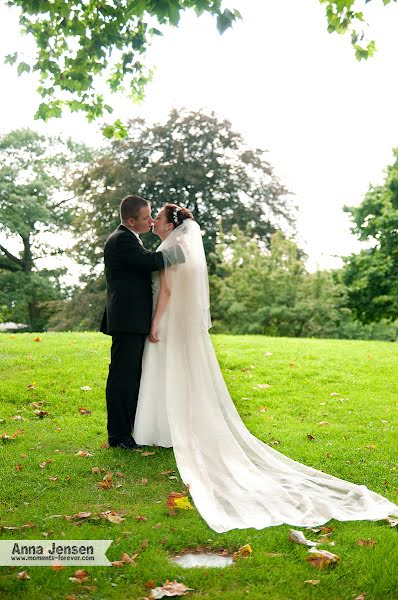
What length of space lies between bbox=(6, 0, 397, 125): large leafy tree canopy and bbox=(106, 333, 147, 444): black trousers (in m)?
4.02

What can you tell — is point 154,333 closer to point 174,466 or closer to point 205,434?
point 205,434

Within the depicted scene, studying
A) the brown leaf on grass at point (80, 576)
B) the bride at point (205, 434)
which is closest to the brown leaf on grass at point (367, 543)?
the bride at point (205, 434)

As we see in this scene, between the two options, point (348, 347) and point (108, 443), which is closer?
point (108, 443)

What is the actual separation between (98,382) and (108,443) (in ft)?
10.9

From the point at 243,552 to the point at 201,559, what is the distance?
298 mm

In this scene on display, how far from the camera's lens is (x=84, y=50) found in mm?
9828

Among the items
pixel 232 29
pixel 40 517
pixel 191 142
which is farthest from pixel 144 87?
pixel 191 142

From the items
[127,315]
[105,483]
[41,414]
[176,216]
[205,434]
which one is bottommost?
[105,483]

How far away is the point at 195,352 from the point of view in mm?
7191

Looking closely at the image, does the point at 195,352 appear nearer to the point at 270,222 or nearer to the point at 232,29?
the point at 232,29

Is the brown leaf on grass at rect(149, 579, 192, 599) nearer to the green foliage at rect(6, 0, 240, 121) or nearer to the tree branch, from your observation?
the green foliage at rect(6, 0, 240, 121)

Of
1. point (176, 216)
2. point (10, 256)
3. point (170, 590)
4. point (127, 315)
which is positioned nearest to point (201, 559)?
point (170, 590)

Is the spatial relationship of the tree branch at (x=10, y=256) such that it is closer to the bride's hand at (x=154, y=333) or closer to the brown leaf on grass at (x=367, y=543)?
the bride's hand at (x=154, y=333)

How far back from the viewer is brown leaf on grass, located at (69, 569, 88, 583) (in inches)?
164
